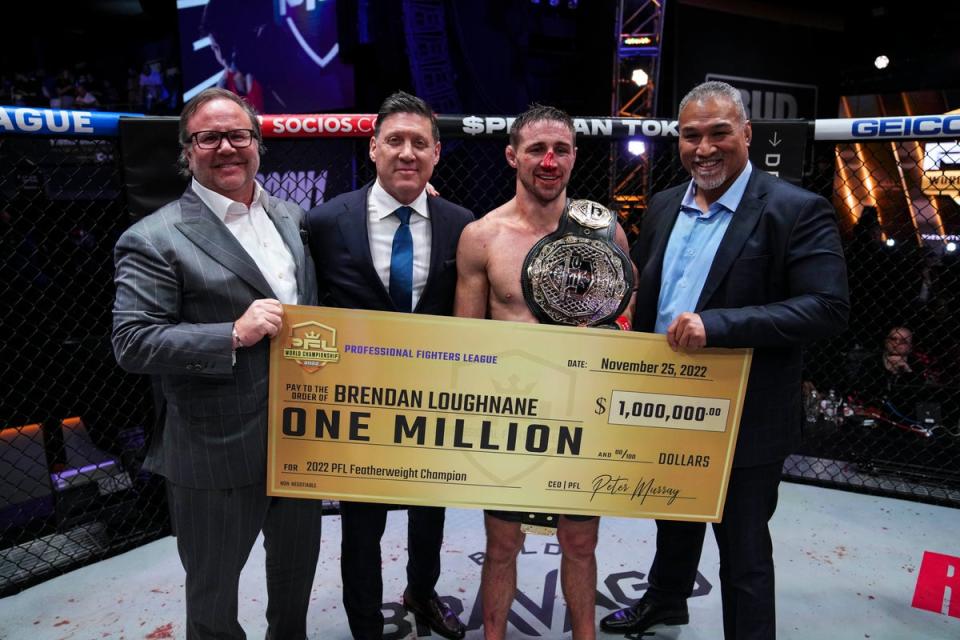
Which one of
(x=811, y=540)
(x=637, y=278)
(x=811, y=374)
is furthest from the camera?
(x=811, y=374)

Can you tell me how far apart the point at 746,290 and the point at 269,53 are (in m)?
7.33

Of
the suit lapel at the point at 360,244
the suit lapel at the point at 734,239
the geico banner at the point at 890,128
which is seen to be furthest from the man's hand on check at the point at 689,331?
the geico banner at the point at 890,128

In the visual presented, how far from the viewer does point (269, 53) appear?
24.6ft

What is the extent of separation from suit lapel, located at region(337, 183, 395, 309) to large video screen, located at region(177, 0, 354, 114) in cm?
596

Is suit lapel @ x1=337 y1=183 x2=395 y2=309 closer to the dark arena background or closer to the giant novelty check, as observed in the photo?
the giant novelty check

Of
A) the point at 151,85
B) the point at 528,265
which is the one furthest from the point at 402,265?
the point at 151,85

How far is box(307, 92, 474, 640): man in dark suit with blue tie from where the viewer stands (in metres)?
1.82

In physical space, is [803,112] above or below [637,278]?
above

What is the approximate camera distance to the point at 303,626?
6.17ft

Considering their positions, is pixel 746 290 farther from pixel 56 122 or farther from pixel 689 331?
pixel 56 122

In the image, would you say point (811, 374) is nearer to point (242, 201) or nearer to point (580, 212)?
point (580, 212)

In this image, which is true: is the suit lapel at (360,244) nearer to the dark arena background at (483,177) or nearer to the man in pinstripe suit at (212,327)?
the man in pinstripe suit at (212,327)

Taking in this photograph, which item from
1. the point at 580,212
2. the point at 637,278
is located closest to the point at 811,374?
the point at 637,278

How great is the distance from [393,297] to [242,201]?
0.50 meters
